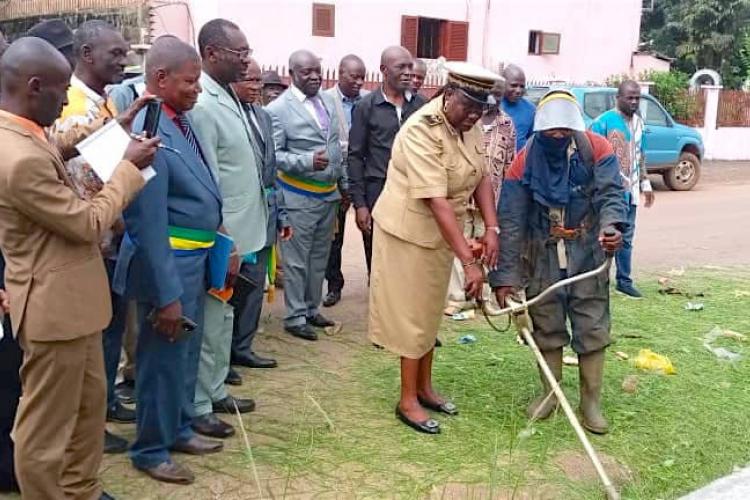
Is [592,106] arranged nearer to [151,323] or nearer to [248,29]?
[248,29]

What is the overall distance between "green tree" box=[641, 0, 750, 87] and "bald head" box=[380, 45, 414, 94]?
21970 mm

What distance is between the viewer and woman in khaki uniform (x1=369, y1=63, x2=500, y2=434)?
4.11 m

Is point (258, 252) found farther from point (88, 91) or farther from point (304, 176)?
point (88, 91)

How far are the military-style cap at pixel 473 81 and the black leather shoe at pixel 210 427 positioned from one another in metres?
2.00

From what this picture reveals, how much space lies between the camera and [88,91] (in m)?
4.03

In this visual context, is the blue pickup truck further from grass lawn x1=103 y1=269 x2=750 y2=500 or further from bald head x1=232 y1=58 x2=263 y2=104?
bald head x1=232 y1=58 x2=263 y2=104

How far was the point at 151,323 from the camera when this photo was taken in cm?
343

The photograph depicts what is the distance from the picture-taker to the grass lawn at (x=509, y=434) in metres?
3.86

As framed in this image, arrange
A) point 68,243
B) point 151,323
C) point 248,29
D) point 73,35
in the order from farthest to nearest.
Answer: point 248,29 → point 73,35 → point 151,323 → point 68,243

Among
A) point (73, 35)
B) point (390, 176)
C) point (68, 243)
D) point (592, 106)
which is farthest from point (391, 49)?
point (592, 106)

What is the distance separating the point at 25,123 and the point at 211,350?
67.1 inches

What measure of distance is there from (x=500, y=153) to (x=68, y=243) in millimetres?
4082

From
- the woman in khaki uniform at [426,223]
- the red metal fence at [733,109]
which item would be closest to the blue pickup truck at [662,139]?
the red metal fence at [733,109]

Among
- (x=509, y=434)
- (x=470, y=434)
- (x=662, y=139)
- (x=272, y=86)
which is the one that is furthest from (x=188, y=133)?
(x=662, y=139)
